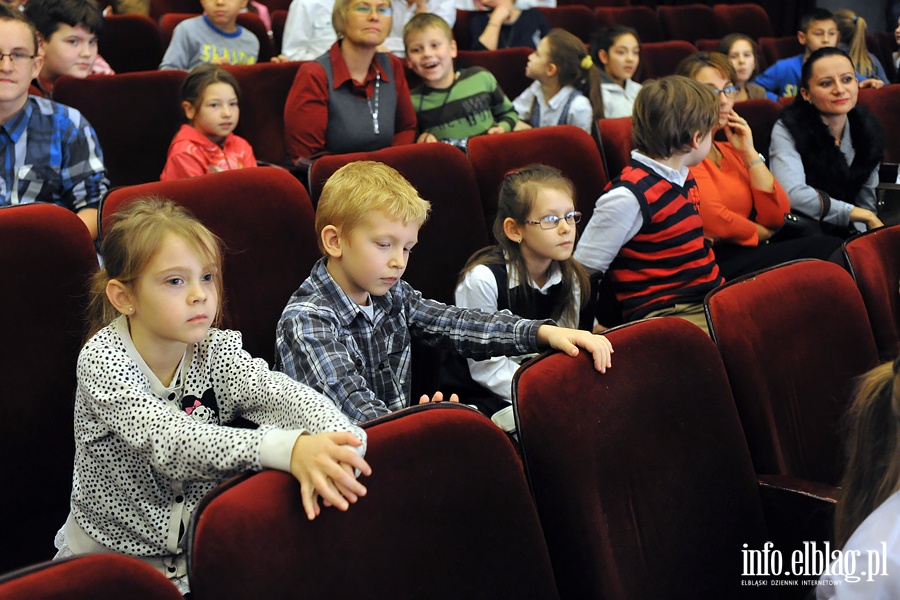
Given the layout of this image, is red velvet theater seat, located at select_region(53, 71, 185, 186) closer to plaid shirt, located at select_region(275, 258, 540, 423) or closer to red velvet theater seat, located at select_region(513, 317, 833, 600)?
plaid shirt, located at select_region(275, 258, 540, 423)

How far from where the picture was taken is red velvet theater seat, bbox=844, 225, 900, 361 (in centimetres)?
156

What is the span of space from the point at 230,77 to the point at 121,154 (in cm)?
38

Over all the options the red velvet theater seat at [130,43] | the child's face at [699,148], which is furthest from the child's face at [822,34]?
the red velvet theater seat at [130,43]

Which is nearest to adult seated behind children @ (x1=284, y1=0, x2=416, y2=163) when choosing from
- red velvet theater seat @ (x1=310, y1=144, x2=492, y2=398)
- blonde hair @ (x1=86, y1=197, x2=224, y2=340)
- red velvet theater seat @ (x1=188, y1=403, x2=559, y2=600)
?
red velvet theater seat @ (x1=310, y1=144, x2=492, y2=398)

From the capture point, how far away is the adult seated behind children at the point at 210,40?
3.12 m

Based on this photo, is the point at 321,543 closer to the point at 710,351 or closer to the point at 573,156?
the point at 710,351

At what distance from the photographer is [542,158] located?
2.19m

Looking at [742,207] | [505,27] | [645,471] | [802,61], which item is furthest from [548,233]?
[802,61]

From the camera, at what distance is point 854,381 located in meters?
1.37

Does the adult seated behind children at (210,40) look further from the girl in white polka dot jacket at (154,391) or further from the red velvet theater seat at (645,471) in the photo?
the red velvet theater seat at (645,471)

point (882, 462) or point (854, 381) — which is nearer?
point (882, 462)

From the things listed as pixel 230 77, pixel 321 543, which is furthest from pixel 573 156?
pixel 321 543

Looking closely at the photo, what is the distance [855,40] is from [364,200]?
11.6 ft

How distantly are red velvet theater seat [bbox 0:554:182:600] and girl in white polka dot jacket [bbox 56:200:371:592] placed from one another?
285 mm
